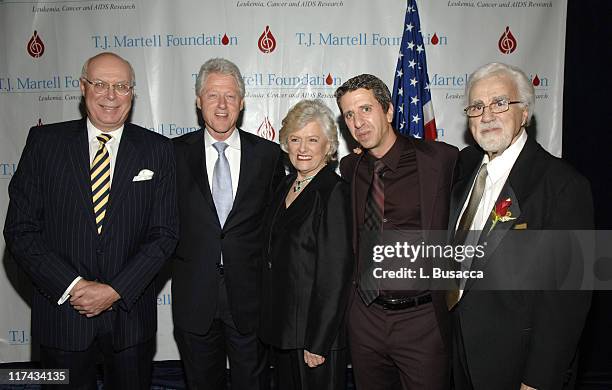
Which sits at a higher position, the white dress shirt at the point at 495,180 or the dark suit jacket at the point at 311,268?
the white dress shirt at the point at 495,180

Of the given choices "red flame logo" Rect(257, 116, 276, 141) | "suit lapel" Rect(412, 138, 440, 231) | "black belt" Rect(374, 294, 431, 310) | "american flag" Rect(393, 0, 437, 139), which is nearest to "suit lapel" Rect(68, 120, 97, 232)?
"black belt" Rect(374, 294, 431, 310)

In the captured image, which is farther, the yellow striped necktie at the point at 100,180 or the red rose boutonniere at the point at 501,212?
the yellow striped necktie at the point at 100,180

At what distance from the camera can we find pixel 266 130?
431 centimetres

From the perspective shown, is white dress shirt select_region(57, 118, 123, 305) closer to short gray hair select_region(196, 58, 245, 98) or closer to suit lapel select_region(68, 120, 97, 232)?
suit lapel select_region(68, 120, 97, 232)

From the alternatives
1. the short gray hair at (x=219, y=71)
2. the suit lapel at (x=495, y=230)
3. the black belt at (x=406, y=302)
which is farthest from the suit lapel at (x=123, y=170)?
the suit lapel at (x=495, y=230)

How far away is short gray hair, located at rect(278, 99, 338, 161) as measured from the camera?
8.34ft

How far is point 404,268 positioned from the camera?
7.78ft

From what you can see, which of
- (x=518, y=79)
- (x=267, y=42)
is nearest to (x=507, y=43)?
(x=267, y=42)

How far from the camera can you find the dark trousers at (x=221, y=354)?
2.74 meters

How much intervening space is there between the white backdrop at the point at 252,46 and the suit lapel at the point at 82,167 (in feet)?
5.96

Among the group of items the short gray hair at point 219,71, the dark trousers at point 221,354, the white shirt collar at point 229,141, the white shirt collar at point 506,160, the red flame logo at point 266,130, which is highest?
the short gray hair at point 219,71

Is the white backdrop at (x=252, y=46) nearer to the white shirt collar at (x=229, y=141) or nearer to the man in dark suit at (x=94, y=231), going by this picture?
the white shirt collar at (x=229, y=141)

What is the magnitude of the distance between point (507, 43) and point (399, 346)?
296cm

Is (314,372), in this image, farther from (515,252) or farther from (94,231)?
(94,231)
